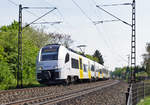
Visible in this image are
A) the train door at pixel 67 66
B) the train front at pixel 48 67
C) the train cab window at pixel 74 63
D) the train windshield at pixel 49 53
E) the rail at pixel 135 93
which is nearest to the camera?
the rail at pixel 135 93

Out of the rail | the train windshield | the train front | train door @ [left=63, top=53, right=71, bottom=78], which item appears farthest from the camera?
train door @ [left=63, top=53, right=71, bottom=78]

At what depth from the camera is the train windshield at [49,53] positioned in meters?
23.2

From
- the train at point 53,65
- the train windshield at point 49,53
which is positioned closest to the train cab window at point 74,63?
the train at point 53,65

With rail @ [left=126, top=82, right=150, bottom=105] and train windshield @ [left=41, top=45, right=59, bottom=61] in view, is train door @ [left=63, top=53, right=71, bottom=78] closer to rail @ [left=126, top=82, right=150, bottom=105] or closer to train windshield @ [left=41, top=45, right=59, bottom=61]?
train windshield @ [left=41, top=45, right=59, bottom=61]

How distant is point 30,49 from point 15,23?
3287cm

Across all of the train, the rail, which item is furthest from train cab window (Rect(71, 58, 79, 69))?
the rail

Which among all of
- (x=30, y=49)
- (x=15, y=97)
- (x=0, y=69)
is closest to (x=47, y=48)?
(x=0, y=69)

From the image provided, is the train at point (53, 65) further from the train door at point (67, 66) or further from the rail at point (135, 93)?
the rail at point (135, 93)

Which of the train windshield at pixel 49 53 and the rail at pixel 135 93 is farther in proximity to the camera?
the train windshield at pixel 49 53

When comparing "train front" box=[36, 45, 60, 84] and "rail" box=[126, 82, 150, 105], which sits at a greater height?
"train front" box=[36, 45, 60, 84]

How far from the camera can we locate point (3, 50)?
32969 mm

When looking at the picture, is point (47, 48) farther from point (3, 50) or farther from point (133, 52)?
point (3, 50)

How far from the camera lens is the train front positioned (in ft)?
74.6

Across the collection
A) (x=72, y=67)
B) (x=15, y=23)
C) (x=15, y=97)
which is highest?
(x=15, y=23)
